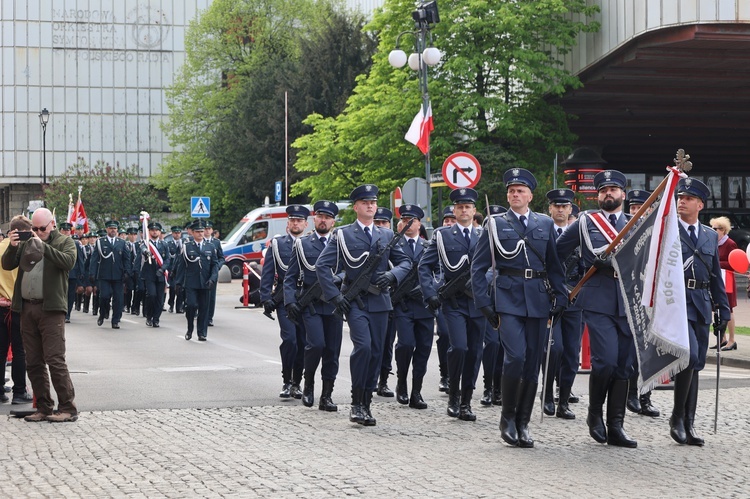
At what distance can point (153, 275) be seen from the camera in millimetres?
Result: 25625

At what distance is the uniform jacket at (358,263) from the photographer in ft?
35.1

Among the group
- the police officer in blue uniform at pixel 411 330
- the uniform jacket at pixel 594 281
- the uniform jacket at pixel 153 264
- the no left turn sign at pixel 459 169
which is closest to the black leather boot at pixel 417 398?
the police officer in blue uniform at pixel 411 330

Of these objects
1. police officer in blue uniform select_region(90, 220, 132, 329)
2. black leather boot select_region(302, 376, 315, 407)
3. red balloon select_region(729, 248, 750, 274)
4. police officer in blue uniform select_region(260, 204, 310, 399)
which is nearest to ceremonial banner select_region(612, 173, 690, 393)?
black leather boot select_region(302, 376, 315, 407)

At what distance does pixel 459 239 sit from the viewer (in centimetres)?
1129

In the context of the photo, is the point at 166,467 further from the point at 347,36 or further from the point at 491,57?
the point at 347,36

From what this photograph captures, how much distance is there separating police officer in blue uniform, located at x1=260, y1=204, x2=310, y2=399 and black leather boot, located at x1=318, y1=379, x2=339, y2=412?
0.89 m

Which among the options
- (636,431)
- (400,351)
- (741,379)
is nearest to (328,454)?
(636,431)

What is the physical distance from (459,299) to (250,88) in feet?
167

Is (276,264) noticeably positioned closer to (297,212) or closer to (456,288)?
(297,212)

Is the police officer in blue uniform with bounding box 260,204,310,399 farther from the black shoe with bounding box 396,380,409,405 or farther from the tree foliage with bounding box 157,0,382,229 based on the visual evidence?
the tree foliage with bounding box 157,0,382,229

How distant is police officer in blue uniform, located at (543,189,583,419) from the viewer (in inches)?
436

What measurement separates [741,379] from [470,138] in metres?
23.7

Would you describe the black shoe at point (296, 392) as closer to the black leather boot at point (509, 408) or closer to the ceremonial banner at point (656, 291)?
the black leather boot at point (509, 408)

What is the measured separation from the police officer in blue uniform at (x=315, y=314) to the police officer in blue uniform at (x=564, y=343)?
195cm
